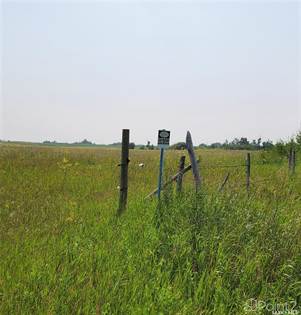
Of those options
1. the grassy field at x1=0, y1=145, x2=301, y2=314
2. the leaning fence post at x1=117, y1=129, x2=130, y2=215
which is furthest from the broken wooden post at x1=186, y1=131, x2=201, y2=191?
the leaning fence post at x1=117, y1=129, x2=130, y2=215

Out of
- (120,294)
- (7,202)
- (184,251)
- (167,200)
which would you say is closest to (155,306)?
(120,294)

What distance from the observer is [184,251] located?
3473 mm

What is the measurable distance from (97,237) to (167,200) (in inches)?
67.8

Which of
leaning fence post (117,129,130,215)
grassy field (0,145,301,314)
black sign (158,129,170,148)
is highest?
black sign (158,129,170,148)

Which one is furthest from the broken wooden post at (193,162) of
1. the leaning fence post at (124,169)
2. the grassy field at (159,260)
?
the leaning fence post at (124,169)

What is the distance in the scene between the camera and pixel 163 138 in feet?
18.4

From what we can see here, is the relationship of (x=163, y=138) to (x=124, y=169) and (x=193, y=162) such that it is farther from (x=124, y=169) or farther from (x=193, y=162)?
(x=124, y=169)

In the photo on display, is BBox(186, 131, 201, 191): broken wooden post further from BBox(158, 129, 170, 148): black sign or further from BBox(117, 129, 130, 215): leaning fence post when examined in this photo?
BBox(117, 129, 130, 215): leaning fence post

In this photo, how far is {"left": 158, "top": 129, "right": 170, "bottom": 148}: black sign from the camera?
5566mm

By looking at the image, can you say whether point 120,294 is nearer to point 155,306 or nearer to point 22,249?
point 155,306

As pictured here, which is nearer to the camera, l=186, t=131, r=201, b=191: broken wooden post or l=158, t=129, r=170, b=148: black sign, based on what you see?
l=158, t=129, r=170, b=148: black sign

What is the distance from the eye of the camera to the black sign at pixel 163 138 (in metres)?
5.57

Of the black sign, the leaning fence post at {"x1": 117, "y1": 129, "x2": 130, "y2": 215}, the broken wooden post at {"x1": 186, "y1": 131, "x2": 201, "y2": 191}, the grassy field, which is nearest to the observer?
the grassy field

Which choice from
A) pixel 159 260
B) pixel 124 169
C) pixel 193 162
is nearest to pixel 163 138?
pixel 193 162
